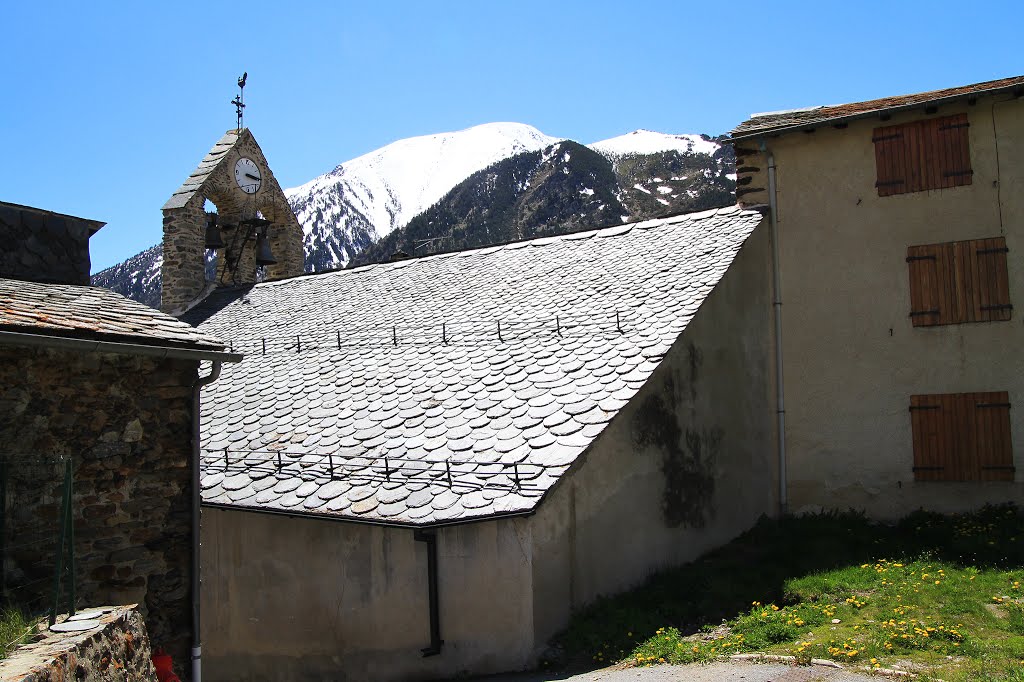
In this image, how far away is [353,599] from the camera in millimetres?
8977

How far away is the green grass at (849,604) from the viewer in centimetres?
723

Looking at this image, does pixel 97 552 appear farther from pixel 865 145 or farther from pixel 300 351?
pixel 865 145

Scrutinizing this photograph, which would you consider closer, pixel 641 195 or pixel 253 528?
pixel 253 528

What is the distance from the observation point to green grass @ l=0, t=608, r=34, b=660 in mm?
4805

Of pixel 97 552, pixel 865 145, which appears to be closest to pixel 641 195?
pixel 865 145

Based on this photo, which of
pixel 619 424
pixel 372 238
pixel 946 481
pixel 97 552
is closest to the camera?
pixel 97 552

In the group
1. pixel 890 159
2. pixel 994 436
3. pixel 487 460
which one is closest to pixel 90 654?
pixel 487 460

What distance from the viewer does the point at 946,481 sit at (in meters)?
11.1

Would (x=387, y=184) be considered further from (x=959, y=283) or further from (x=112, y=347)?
(x=112, y=347)

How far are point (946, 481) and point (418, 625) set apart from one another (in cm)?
681

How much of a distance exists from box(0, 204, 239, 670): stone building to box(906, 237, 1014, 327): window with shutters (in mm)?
8544

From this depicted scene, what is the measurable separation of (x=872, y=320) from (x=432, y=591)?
22.7ft

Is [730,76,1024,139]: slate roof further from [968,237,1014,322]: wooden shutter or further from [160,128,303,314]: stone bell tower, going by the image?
[160,128,303,314]: stone bell tower

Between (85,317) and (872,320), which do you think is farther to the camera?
(872,320)
